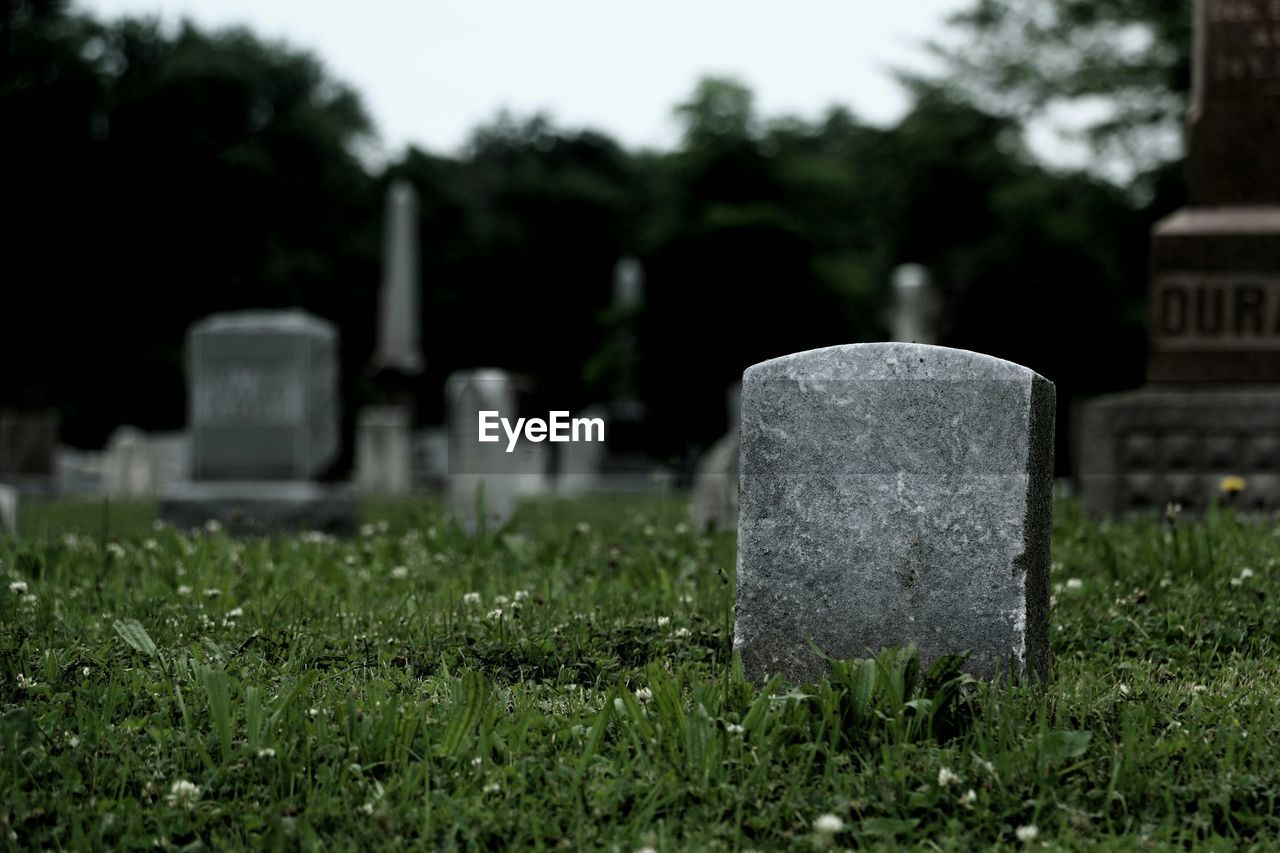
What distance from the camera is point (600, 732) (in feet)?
11.6

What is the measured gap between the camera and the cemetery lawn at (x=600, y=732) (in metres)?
3.16

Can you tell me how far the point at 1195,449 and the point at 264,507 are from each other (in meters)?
7.08

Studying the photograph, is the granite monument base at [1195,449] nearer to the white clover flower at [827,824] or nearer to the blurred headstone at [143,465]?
the white clover flower at [827,824]

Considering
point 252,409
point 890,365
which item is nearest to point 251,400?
point 252,409

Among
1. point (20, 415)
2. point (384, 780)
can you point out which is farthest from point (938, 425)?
point (20, 415)

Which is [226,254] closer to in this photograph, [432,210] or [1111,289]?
[432,210]

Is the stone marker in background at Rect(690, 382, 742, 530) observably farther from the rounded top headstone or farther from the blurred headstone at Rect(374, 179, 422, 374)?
the blurred headstone at Rect(374, 179, 422, 374)

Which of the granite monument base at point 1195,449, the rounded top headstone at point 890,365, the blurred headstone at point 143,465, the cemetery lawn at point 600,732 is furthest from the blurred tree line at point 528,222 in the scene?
the rounded top headstone at point 890,365

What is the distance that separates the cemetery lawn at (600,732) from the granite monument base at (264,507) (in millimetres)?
6027

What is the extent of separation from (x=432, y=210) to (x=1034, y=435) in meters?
43.7

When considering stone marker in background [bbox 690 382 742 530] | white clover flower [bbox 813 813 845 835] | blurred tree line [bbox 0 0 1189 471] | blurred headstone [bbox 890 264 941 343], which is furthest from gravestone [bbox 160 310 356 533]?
blurred tree line [bbox 0 0 1189 471]

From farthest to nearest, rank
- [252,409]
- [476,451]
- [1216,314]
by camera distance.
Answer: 1. [476,451]
2. [252,409]
3. [1216,314]

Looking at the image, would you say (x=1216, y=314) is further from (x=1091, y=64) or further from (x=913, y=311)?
(x=1091, y=64)

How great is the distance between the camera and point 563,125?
5488cm
